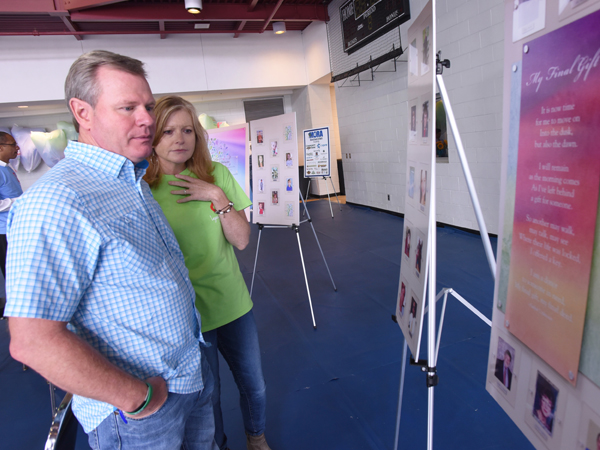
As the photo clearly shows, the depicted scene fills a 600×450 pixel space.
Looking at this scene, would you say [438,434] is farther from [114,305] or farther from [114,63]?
[114,63]

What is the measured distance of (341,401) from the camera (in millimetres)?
1826

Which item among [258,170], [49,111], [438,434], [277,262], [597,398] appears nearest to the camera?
[597,398]

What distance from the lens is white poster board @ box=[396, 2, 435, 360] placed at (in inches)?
39.3

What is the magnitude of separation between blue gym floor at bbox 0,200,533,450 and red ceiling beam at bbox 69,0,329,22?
14.0ft

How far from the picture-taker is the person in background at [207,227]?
123 centimetres

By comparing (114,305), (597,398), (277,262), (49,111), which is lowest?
(277,262)

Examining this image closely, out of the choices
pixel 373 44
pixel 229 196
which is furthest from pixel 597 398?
pixel 373 44

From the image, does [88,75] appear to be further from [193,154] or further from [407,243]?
[407,243]

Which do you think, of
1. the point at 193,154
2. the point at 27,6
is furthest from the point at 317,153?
the point at 193,154

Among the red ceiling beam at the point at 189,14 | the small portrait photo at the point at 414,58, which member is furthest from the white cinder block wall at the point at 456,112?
the small portrait photo at the point at 414,58

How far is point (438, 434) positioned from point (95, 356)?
1.47m

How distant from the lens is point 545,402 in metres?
0.67

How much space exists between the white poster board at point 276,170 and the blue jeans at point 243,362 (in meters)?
1.52

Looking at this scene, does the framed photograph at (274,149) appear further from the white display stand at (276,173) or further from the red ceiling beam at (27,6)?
the red ceiling beam at (27,6)
